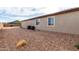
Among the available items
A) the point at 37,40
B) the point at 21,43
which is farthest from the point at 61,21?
the point at 21,43

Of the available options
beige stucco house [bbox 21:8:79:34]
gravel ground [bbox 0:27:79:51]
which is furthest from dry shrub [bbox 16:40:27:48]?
beige stucco house [bbox 21:8:79:34]

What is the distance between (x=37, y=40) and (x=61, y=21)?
0.42m

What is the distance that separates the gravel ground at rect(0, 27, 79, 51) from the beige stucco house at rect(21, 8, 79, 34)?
0.08 meters

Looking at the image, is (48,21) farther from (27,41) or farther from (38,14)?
(27,41)

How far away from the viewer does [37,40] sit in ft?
10.4

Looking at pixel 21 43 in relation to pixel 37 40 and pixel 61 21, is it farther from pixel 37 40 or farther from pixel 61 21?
pixel 61 21

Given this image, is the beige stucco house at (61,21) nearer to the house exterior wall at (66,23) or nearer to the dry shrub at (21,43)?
the house exterior wall at (66,23)

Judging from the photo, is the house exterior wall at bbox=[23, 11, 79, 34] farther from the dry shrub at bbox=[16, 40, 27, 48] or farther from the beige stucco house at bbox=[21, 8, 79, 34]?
the dry shrub at bbox=[16, 40, 27, 48]

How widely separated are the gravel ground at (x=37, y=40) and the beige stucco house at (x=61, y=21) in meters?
0.08

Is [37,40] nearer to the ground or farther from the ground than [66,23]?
nearer to the ground

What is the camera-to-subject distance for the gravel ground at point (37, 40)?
Answer: 3086 mm

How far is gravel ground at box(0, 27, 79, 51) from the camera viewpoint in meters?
3.09

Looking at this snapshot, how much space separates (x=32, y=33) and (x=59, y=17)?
43 cm
